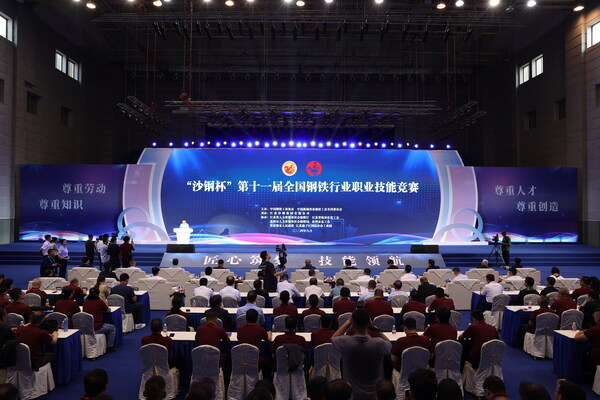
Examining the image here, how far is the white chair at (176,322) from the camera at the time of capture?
585cm

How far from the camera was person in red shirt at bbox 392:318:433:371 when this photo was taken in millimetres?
4512

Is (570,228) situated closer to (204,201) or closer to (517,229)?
(517,229)

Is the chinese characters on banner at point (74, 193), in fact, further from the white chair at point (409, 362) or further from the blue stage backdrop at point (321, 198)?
the white chair at point (409, 362)

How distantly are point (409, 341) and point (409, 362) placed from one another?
20 centimetres

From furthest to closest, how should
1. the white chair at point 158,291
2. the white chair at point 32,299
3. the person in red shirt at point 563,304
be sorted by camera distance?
the white chair at point 158,291 → the white chair at point 32,299 → the person in red shirt at point 563,304

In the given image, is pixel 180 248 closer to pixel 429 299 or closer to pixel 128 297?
pixel 128 297

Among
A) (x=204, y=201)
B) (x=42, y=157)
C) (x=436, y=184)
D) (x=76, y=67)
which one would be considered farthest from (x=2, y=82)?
(x=436, y=184)

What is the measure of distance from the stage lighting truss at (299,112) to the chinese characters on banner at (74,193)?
4.24m

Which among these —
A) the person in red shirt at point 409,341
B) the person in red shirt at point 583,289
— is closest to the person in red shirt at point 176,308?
the person in red shirt at point 409,341

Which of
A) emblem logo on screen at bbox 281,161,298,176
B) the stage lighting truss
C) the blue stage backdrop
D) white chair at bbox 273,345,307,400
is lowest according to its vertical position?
white chair at bbox 273,345,307,400

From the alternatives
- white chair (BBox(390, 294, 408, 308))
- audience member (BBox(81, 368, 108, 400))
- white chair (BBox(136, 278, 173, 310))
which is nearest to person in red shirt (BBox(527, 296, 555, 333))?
white chair (BBox(390, 294, 408, 308))

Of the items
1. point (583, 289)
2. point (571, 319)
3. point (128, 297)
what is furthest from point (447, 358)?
point (128, 297)

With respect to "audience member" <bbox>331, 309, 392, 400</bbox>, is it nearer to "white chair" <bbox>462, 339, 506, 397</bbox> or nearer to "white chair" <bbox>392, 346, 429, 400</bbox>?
"white chair" <bbox>392, 346, 429, 400</bbox>

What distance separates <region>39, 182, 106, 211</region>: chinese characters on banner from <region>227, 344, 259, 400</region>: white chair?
48.3 feet
